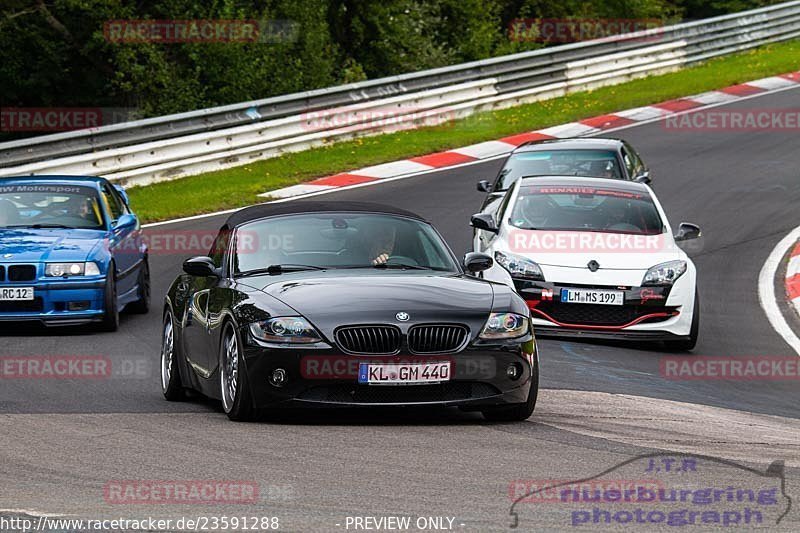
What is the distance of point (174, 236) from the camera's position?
1941 centimetres

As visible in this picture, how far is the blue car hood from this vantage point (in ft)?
44.5

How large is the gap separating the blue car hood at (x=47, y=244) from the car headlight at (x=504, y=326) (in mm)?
6471

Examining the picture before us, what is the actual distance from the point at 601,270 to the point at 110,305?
15.3 ft

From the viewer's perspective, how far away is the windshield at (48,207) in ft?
47.6

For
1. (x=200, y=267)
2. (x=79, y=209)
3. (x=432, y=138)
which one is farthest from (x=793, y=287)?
(x=432, y=138)

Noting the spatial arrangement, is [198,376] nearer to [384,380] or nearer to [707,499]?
[384,380]

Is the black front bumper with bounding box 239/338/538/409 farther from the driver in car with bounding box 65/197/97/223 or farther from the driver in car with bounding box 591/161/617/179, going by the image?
the driver in car with bounding box 591/161/617/179

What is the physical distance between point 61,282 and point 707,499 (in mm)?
8623

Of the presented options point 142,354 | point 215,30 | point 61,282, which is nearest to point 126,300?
point 61,282

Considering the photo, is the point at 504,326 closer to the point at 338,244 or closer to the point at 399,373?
the point at 399,373

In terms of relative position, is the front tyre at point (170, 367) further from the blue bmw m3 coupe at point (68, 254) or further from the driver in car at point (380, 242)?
the blue bmw m3 coupe at point (68, 254)

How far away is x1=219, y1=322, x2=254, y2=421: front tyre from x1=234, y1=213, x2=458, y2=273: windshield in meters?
0.71

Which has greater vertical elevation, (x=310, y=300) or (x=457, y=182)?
(x=310, y=300)

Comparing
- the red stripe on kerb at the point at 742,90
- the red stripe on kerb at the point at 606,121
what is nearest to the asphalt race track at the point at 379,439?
the red stripe on kerb at the point at 606,121
